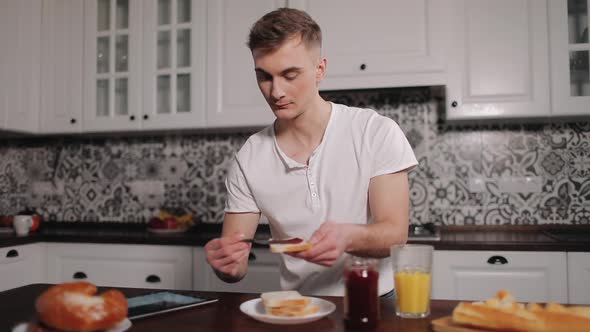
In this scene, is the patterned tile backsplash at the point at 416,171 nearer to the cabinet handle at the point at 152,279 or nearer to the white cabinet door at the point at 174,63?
the white cabinet door at the point at 174,63

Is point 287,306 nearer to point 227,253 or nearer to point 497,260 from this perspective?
point 227,253

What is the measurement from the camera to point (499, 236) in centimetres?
243

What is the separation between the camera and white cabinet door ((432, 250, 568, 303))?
215cm

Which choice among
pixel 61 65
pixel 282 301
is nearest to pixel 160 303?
pixel 282 301

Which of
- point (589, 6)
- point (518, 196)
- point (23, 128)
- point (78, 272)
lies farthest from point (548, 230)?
point (23, 128)

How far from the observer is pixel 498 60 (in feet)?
7.98

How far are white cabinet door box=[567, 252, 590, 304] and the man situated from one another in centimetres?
113

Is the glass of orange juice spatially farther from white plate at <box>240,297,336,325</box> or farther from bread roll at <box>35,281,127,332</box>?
bread roll at <box>35,281,127,332</box>

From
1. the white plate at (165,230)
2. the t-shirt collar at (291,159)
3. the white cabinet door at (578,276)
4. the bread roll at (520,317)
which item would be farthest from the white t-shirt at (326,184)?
the white plate at (165,230)

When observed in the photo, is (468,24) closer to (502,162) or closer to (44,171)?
(502,162)

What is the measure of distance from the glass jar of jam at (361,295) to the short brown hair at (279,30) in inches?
26.2

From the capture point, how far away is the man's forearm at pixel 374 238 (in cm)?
117

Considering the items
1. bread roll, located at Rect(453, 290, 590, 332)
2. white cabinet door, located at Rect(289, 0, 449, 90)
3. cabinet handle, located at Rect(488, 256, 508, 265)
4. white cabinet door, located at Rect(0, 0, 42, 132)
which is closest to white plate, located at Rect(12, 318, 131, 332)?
bread roll, located at Rect(453, 290, 590, 332)

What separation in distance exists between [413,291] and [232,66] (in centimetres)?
196
